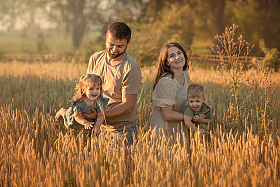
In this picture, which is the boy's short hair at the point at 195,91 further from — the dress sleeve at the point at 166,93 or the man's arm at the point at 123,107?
the man's arm at the point at 123,107

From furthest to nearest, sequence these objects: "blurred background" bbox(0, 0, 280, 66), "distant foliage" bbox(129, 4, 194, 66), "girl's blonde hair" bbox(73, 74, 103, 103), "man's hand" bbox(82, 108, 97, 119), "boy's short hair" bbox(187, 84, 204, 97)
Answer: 1. "blurred background" bbox(0, 0, 280, 66)
2. "distant foliage" bbox(129, 4, 194, 66)
3. "boy's short hair" bbox(187, 84, 204, 97)
4. "man's hand" bbox(82, 108, 97, 119)
5. "girl's blonde hair" bbox(73, 74, 103, 103)

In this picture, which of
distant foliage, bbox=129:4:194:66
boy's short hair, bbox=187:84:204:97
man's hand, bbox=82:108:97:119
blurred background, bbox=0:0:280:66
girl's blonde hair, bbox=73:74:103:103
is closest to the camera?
girl's blonde hair, bbox=73:74:103:103

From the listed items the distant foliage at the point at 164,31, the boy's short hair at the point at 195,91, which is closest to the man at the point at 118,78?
the boy's short hair at the point at 195,91

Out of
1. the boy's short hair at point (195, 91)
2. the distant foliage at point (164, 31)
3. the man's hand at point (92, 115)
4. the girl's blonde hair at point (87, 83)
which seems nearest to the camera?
the girl's blonde hair at point (87, 83)

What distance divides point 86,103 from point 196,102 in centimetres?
108

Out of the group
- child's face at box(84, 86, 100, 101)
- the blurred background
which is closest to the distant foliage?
the blurred background

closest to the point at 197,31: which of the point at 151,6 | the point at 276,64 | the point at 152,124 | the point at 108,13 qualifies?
the point at 151,6

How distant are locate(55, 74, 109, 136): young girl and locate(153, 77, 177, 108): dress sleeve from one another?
0.53 metres

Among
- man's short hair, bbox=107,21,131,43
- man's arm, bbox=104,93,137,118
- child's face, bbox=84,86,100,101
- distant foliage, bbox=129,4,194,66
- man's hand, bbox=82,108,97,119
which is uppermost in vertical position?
distant foliage, bbox=129,4,194,66

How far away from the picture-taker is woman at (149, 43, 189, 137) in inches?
117

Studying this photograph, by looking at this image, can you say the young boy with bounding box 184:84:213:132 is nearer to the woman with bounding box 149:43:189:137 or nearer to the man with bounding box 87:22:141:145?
the woman with bounding box 149:43:189:137

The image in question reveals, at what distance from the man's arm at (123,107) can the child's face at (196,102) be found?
57cm

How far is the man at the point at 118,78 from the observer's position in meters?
2.82

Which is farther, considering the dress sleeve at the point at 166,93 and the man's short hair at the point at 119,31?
the dress sleeve at the point at 166,93
